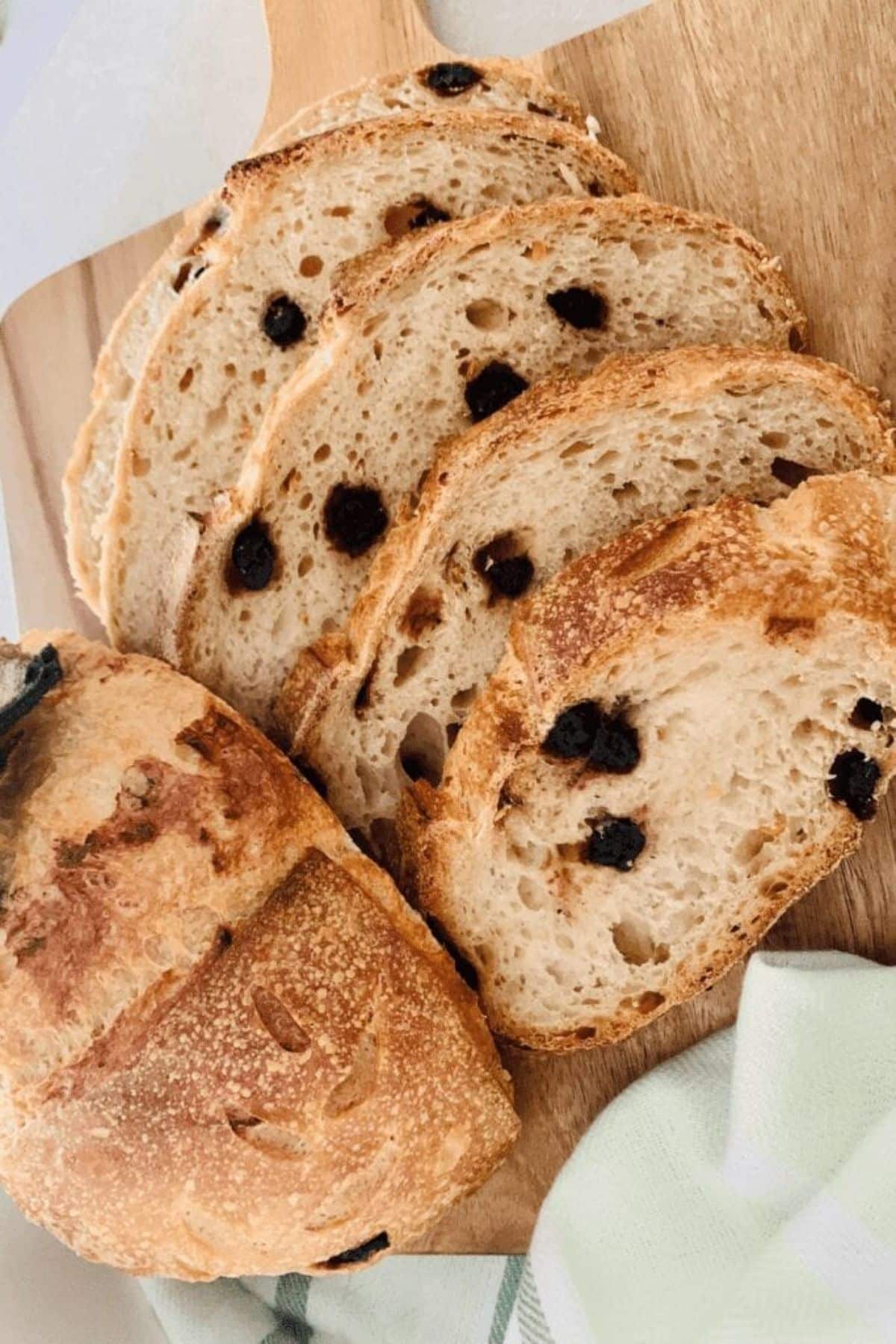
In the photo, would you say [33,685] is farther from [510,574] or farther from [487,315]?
[487,315]

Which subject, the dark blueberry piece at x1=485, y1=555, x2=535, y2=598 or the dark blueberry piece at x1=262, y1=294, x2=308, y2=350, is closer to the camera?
the dark blueberry piece at x1=485, y1=555, x2=535, y2=598

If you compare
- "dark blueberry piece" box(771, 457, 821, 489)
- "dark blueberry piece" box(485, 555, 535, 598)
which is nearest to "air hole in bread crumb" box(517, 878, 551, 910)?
"dark blueberry piece" box(485, 555, 535, 598)

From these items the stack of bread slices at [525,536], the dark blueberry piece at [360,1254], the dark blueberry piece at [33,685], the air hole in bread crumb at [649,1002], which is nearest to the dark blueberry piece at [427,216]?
the stack of bread slices at [525,536]

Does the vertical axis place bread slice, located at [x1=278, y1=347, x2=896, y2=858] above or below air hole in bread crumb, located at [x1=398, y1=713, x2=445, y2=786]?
above

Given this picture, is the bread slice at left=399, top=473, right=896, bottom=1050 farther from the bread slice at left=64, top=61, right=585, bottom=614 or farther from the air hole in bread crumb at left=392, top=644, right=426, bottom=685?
the bread slice at left=64, top=61, right=585, bottom=614

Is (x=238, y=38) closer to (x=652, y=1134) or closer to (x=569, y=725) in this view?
(x=569, y=725)

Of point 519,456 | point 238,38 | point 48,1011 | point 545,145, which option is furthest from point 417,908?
point 238,38
